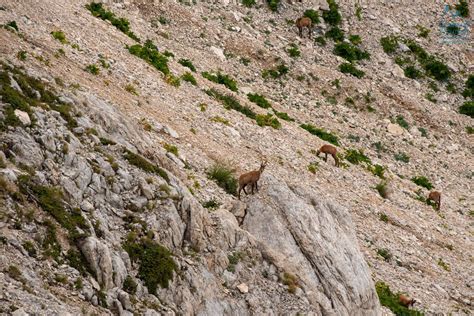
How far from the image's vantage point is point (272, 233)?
66.7 ft

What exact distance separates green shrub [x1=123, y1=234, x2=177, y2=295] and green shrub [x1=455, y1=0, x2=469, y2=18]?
3837 cm

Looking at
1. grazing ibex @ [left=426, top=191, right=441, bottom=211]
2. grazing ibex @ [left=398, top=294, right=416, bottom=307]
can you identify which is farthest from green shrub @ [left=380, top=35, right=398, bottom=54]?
grazing ibex @ [left=398, top=294, right=416, bottom=307]

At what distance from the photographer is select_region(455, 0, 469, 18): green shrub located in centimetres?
4928

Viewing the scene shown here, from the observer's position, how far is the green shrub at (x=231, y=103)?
30.5 meters

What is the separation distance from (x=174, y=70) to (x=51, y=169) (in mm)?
15725

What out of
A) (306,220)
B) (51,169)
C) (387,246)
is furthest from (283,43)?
(51,169)

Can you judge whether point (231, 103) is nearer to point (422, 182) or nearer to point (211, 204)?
point (422, 182)

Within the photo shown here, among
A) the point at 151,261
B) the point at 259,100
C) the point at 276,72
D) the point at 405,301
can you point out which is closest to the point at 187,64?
the point at 259,100

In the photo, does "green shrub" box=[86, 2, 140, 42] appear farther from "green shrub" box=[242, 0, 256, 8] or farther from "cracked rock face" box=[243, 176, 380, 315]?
"cracked rock face" box=[243, 176, 380, 315]

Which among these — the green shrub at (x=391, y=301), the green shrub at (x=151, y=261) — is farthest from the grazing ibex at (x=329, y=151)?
the green shrub at (x=151, y=261)

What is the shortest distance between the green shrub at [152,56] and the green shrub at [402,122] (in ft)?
43.2

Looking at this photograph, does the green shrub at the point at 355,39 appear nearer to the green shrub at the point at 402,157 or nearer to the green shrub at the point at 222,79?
the green shrub at the point at 402,157

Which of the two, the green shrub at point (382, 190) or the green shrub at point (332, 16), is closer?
the green shrub at point (382, 190)

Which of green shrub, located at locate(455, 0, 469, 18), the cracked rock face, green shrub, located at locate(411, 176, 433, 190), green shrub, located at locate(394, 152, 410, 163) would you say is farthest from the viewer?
green shrub, located at locate(455, 0, 469, 18)
